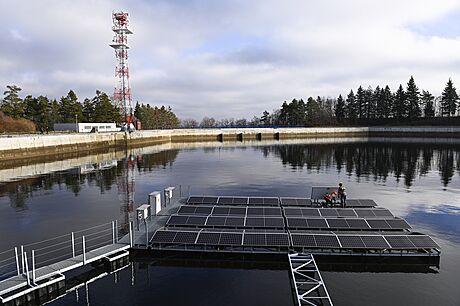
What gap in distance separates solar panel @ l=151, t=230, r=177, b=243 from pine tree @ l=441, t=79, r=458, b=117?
154514mm

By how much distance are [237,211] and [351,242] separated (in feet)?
25.4

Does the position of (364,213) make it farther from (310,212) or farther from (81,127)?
(81,127)

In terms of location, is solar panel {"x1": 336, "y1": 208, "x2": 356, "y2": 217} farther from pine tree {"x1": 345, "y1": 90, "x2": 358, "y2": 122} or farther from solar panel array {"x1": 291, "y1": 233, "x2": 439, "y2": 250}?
pine tree {"x1": 345, "y1": 90, "x2": 358, "y2": 122}

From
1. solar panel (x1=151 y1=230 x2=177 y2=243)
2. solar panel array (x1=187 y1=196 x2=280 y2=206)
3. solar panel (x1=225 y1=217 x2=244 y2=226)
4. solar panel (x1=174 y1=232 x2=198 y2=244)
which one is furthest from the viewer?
solar panel array (x1=187 y1=196 x2=280 y2=206)

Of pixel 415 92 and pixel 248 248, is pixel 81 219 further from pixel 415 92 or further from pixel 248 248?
pixel 415 92

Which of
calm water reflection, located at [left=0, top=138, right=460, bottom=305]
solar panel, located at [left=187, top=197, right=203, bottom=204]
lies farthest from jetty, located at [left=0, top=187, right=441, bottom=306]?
solar panel, located at [left=187, top=197, right=203, bottom=204]

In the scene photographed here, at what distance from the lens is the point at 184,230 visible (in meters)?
17.6

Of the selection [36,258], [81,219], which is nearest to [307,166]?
[81,219]

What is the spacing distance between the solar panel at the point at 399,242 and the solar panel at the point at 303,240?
3602mm

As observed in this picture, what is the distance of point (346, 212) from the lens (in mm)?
21078

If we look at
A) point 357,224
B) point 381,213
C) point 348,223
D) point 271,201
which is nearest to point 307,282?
point 348,223

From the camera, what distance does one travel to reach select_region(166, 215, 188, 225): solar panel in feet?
62.5

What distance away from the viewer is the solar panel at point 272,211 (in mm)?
21069

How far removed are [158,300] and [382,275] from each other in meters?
9.33
